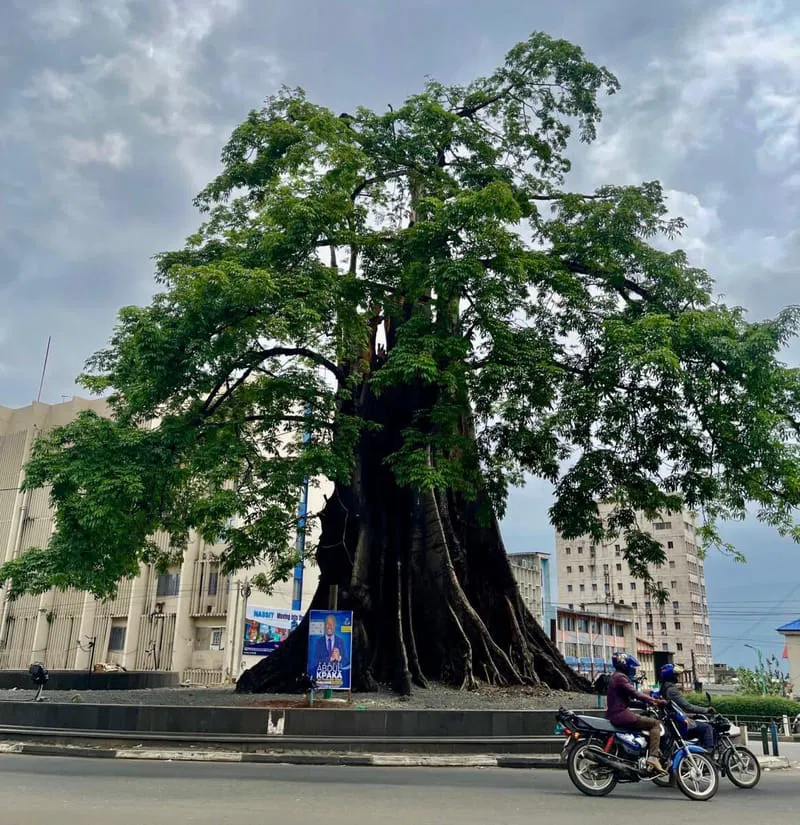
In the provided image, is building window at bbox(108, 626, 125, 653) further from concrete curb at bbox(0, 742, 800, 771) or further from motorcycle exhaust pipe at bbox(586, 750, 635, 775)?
motorcycle exhaust pipe at bbox(586, 750, 635, 775)

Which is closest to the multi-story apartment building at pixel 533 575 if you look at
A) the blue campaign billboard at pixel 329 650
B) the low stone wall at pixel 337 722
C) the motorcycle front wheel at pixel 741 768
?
the blue campaign billboard at pixel 329 650

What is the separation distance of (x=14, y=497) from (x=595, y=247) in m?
36.5

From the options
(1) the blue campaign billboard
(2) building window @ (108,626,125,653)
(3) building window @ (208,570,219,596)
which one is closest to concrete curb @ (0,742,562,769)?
(1) the blue campaign billboard

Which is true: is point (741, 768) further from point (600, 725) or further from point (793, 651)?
A: point (793, 651)

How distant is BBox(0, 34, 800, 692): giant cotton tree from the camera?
12836 millimetres

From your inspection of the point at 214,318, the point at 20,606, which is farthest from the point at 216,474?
the point at 20,606

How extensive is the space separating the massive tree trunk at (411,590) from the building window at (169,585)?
20823 millimetres

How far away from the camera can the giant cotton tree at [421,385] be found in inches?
505

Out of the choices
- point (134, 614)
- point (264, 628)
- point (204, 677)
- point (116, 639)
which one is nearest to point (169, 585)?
point (134, 614)

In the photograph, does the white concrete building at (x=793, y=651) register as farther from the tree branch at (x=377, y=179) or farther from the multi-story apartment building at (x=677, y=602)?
the multi-story apartment building at (x=677, y=602)

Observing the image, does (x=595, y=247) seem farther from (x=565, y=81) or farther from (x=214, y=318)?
(x=214, y=318)

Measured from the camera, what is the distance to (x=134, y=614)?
120ft

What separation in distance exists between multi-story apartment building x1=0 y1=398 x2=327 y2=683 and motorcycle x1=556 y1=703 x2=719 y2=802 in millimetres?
26391

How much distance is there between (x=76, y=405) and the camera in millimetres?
39938
